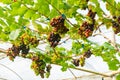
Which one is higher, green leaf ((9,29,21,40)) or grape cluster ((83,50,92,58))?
grape cluster ((83,50,92,58))

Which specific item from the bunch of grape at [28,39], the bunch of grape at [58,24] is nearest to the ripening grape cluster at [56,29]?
the bunch of grape at [58,24]

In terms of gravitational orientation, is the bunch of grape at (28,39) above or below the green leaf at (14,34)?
above

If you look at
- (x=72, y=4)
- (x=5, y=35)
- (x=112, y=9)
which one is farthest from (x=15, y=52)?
(x=112, y=9)

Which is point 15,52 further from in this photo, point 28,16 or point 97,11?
point 97,11

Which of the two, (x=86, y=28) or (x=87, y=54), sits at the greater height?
(x=87, y=54)

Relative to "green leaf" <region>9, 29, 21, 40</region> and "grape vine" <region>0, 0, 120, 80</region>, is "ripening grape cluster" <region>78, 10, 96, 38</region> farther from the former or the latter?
"green leaf" <region>9, 29, 21, 40</region>

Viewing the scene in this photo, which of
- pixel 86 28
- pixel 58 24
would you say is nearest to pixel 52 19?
pixel 58 24

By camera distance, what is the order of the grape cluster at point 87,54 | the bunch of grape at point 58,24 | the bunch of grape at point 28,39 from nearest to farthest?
the bunch of grape at point 58,24, the bunch of grape at point 28,39, the grape cluster at point 87,54

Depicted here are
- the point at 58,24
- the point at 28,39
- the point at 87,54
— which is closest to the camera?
the point at 58,24

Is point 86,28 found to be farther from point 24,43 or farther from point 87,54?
point 87,54

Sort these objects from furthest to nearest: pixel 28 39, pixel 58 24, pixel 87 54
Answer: pixel 87 54 < pixel 28 39 < pixel 58 24

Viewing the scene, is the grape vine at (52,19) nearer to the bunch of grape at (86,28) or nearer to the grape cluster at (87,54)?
the bunch of grape at (86,28)

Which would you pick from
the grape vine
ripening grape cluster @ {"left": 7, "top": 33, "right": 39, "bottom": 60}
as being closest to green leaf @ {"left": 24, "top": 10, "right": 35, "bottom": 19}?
the grape vine
